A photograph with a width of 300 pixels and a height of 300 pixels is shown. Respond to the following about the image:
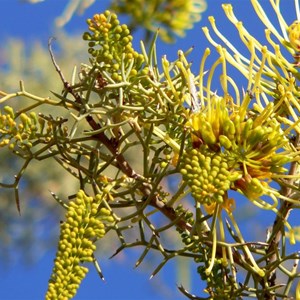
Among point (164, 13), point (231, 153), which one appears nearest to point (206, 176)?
point (231, 153)

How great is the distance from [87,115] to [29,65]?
2.89 m

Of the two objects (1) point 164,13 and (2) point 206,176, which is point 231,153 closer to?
(2) point 206,176

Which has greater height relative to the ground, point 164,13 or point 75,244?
point 164,13

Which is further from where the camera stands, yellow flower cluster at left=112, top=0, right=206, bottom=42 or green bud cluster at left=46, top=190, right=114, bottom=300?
yellow flower cluster at left=112, top=0, right=206, bottom=42

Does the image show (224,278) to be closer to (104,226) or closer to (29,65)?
(104,226)

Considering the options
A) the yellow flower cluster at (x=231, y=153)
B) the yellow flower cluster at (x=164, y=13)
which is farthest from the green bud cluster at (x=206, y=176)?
the yellow flower cluster at (x=164, y=13)

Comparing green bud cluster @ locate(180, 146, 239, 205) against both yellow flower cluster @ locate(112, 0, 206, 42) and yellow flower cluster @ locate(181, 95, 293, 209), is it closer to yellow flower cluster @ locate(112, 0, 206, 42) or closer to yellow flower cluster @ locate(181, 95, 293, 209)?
yellow flower cluster @ locate(181, 95, 293, 209)

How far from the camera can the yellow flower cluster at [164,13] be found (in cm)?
45

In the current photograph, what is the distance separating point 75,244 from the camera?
35cm

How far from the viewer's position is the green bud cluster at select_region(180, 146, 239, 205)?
0.35 m

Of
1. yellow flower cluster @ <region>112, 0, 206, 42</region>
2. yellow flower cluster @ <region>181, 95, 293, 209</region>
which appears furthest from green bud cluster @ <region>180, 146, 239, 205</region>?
yellow flower cluster @ <region>112, 0, 206, 42</region>

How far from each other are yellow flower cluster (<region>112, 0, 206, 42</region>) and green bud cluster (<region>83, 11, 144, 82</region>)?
0.19ft

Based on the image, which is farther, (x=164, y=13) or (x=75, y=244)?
(x=164, y=13)

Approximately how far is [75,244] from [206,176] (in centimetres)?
7
